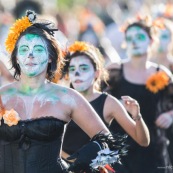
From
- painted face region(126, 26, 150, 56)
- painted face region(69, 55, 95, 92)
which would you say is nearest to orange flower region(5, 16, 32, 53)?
painted face region(69, 55, 95, 92)

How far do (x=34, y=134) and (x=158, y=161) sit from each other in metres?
3.79

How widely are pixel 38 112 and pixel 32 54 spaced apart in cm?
51

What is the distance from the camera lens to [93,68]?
35.2ft

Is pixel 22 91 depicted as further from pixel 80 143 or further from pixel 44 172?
pixel 80 143

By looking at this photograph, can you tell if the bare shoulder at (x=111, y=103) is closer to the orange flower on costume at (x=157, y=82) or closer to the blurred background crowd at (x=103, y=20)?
the blurred background crowd at (x=103, y=20)

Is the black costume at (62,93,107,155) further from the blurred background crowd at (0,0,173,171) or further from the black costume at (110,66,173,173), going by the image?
the black costume at (110,66,173,173)

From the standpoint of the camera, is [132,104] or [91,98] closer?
[132,104]

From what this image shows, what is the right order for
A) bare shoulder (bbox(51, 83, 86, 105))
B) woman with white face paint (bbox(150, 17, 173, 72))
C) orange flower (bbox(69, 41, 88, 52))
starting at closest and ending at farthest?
bare shoulder (bbox(51, 83, 86, 105))
orange flower (bbox(69, 41, 88, 52))
woman with white face paint (bbox(150, 17, 173, 72))

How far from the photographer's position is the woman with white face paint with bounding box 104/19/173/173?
1160 centimetres

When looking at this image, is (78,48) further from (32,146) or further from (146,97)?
(32,146)

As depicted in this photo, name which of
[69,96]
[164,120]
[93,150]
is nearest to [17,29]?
[69,96]

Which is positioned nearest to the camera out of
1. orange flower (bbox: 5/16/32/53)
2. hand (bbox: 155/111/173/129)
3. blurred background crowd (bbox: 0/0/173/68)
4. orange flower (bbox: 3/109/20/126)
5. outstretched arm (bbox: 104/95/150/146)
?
orange flower (bbox: 3/109/20/126)

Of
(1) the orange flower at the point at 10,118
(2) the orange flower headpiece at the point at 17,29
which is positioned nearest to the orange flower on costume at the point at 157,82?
(2) the orange flower headpiece at the point at 17,29

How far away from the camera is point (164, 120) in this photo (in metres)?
11.8
